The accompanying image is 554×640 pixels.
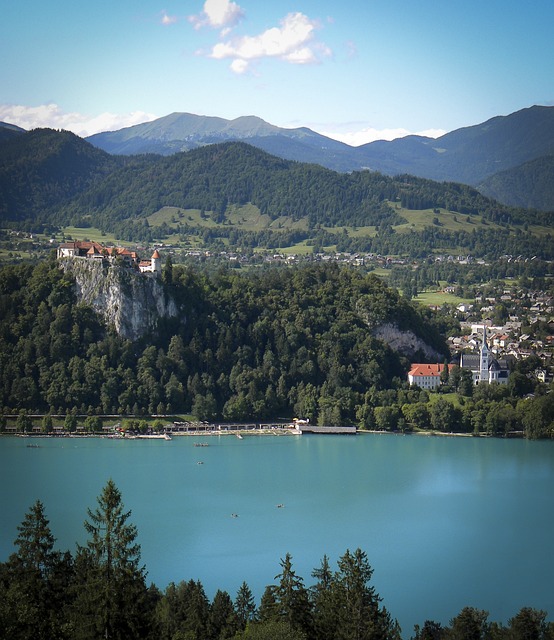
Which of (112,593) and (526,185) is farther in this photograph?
(526,185)

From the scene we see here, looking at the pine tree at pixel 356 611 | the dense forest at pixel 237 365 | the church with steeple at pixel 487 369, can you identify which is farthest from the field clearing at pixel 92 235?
the pine tree at pixel 356 611

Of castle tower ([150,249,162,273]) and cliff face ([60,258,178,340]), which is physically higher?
castle tower ([150,249,162,273])

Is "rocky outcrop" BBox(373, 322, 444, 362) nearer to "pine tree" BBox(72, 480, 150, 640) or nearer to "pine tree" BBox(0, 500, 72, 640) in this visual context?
"pine tree" BBox(0, 500, 72, 640)

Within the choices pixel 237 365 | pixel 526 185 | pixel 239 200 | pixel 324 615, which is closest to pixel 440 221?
pixel 239 200

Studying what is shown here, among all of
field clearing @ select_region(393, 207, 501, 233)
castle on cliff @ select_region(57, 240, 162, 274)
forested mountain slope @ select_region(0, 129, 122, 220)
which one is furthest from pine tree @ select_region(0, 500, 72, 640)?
field clearing @ select_region(393, 207, 501, 233)

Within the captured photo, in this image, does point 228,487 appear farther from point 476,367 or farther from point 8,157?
point 8,157

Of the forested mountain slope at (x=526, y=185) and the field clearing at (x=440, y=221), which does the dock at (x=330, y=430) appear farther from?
the forested mountain slope at (x=526, y=185)

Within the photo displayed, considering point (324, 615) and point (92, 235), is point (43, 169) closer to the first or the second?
point (92, 235)
